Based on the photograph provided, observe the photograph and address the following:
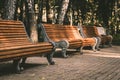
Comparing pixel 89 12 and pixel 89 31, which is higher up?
pixel 89 12

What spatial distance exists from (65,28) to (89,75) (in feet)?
18.5


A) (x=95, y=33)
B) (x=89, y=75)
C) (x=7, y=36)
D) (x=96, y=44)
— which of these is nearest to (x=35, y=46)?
(x=7, y=36)

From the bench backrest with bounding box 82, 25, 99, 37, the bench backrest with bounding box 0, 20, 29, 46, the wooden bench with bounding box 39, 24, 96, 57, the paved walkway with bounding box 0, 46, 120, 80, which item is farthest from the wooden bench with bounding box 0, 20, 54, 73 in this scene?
the bench backrest with bounding box 82, 25, 99, 37

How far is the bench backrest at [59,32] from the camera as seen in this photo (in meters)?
11.8

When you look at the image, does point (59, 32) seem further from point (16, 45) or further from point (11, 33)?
point (16, 45)

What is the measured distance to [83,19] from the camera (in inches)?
1281

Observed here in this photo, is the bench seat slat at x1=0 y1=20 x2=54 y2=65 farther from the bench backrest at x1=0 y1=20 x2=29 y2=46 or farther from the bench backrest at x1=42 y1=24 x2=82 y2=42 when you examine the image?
the bench backrest at x1=42 y1=24 x2=82 y2=42

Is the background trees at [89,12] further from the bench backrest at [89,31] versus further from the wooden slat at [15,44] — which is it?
the wooden slat at [15,44]

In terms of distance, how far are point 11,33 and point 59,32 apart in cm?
421

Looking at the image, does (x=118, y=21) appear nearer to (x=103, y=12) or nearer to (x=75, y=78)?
(x=103, y=12)

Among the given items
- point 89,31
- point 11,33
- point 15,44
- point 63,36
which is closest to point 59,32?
point 63,36

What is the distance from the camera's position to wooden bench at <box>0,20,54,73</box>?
7801mm

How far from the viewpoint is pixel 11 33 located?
9008 mm

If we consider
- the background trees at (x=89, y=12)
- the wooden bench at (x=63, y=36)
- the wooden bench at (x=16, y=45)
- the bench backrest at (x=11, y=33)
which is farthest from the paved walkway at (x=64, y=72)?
the background trees at (x=89, y=12)
